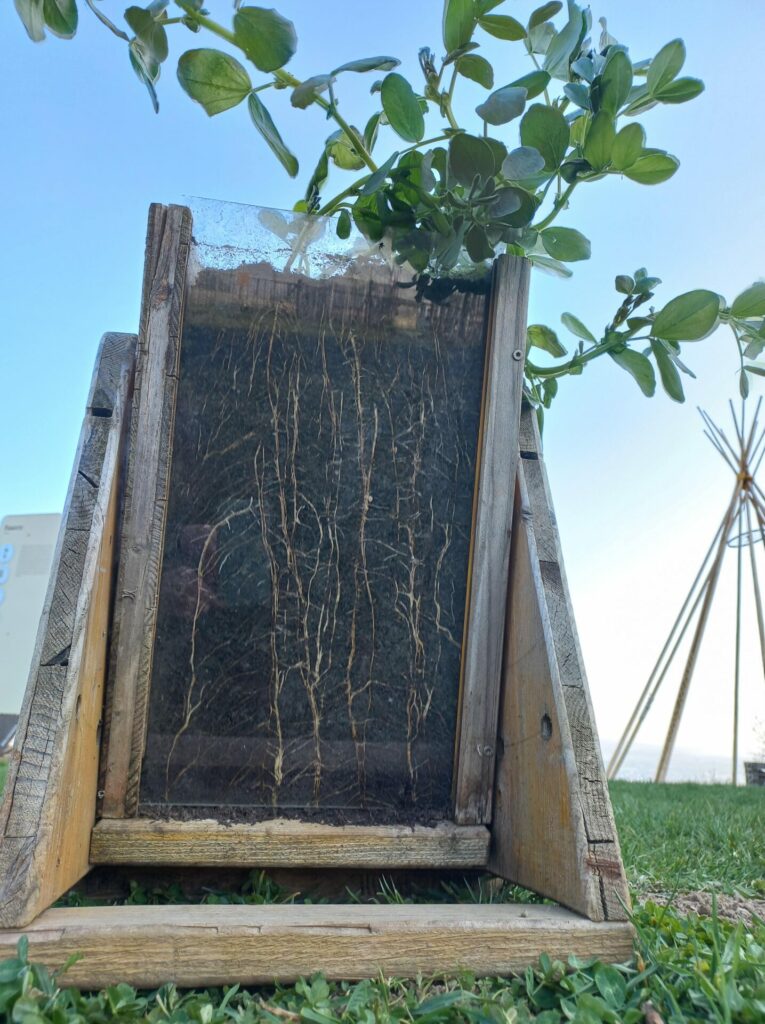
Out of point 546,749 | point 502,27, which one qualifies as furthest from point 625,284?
point 546,749

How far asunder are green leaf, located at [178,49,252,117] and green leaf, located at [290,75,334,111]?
0.08 m

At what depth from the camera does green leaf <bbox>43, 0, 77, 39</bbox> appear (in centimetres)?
107

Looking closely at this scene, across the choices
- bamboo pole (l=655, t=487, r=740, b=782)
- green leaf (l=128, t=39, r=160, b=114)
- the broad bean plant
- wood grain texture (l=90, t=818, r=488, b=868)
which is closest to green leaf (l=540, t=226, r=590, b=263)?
the broad bean plant

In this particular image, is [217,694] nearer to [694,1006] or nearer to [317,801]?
[317,801]

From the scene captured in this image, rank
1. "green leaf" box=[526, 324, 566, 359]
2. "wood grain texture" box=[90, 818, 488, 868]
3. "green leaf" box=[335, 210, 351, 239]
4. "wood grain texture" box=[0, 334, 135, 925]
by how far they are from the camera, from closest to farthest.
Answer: "wood grain texture" box=[0, 334, 135, 925] < "wood grain texture" box=[90, 818, 488, 868] < "green leaf" box=[335, 210, 351, 239] < "green leaf" box=[526, 324, 566, 359]

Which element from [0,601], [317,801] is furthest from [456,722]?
[0,601]

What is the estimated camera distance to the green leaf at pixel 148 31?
3.51 ft

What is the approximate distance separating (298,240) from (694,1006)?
96 cm

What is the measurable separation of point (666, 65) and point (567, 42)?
Result: 0.45 ft

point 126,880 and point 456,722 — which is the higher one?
point 456,722

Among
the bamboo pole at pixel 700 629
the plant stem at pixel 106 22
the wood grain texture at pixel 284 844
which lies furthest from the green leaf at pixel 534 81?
the bamboo pole at pixel 700 629

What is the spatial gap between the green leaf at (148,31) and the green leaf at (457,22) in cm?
37

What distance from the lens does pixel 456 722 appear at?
107 cm

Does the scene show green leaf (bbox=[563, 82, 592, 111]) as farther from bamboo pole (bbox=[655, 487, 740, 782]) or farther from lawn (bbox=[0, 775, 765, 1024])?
bamboo pole (bbox=[655, 487, 740, 782])
